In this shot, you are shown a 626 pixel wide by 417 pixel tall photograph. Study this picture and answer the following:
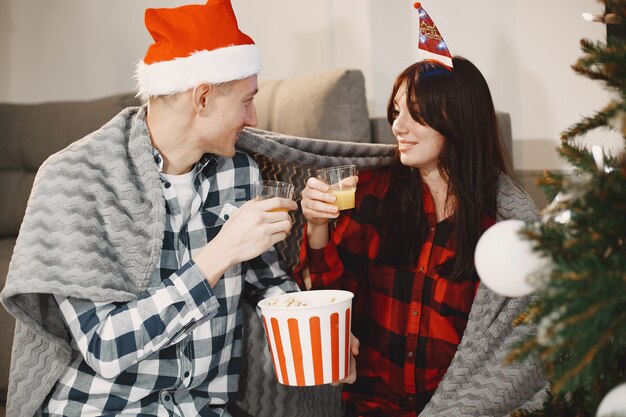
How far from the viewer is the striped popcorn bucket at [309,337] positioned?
129cm

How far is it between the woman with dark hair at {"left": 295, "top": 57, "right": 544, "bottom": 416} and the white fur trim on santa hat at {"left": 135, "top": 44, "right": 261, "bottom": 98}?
28 cm

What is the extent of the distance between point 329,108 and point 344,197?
2.61ft

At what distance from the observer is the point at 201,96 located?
4.84 ft

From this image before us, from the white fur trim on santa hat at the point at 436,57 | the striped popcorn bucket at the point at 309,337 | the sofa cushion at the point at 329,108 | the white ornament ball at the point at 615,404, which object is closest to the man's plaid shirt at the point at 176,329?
the striped popcorn bucket at the point at 309,337

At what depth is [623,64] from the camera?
0.74m

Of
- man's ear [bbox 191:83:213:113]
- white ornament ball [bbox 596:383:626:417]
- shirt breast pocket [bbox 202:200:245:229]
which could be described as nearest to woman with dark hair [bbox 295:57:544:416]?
shirt breast pocket [bbox 202:200:245:229]

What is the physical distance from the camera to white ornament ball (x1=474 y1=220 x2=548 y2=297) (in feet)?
2.61

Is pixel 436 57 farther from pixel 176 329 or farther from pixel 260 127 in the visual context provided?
pixel 260 127

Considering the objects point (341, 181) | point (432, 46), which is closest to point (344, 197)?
point (341, 181)

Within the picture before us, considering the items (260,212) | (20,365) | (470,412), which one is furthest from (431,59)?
(20,365)

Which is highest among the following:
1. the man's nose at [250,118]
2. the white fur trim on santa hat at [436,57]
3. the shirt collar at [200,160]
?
the white fur trim on santa hat at [436,57]

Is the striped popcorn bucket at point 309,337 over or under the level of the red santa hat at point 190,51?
under

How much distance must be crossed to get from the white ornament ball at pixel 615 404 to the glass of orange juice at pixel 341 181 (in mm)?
857

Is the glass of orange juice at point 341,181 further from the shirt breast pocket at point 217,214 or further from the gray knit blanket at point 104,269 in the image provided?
the gray knit blanket at point 104,269
